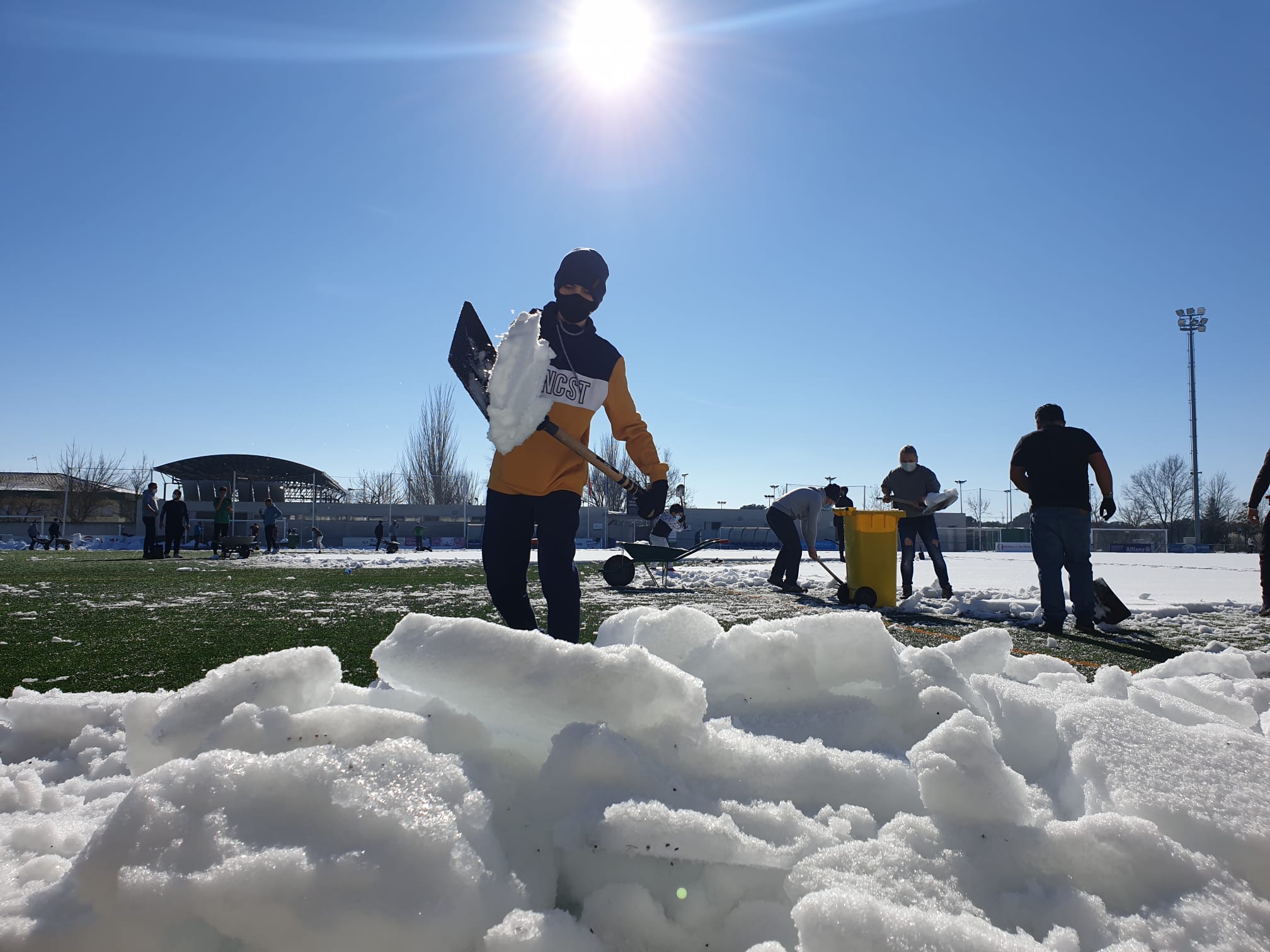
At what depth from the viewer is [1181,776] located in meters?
1.20

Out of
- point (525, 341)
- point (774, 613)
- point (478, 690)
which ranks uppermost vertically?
point (525, 341)

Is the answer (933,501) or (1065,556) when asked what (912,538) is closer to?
(933,501)

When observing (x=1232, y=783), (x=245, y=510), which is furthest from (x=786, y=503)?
(x=245, y=510)

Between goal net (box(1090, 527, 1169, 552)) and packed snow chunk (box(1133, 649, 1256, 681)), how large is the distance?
30.2 m

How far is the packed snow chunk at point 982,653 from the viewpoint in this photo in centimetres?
179

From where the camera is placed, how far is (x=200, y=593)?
6484mm

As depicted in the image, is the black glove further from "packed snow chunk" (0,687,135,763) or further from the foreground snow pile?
"packed snow chunk" (0,687,135,763)

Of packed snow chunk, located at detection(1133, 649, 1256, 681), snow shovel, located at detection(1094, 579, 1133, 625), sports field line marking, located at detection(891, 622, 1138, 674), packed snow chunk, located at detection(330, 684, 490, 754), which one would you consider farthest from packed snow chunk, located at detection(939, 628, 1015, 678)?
snow shovel, located at detection(1094, 579, 1133, 625)

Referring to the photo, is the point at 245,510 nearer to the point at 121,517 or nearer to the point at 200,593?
the point at 121,517

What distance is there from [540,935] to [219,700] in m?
0.74

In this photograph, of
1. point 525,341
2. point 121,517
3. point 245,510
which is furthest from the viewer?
point 121,517

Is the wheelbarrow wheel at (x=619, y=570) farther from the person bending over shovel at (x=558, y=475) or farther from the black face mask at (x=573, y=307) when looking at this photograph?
the black face mask at (x=573, y=307)

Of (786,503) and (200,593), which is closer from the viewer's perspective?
(200,593)

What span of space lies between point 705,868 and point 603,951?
0.18m
